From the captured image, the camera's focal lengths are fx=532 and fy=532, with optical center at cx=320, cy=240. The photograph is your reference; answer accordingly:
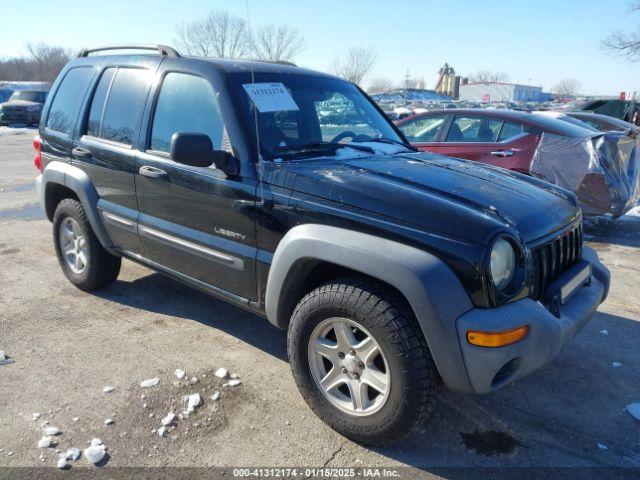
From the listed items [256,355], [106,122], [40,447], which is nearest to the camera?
[40,447]

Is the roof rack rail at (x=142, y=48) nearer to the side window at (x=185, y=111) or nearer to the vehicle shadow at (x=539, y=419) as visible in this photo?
the side window at (x=185, y=111)

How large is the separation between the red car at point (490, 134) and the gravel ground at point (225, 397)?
260 centimetres

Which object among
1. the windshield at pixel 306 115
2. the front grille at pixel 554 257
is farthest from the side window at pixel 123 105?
the front grille at pixel 554 257

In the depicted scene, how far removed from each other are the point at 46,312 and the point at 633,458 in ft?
13.5

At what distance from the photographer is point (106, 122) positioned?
4.04 metres

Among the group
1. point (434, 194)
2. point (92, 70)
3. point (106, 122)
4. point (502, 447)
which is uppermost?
point (92, 70)

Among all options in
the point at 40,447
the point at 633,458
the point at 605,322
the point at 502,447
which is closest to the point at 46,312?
the point at 40,447

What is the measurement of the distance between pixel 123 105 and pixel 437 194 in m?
2.48

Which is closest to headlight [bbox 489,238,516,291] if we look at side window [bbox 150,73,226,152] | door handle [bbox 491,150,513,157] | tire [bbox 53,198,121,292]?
side window [bbox 150,73,226,152]

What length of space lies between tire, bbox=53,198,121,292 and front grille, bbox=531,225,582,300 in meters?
3.38

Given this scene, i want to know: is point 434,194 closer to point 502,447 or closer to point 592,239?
point 502,447

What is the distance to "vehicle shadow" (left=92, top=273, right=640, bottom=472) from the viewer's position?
8.72 ft

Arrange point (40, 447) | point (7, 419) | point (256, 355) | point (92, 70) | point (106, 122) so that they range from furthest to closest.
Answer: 1. point (92, 70)
2. point (106, 122)
3. point (256, 355)
4. point (7, 419)
5. point (40, 447)

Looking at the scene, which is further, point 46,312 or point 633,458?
point 46,312
